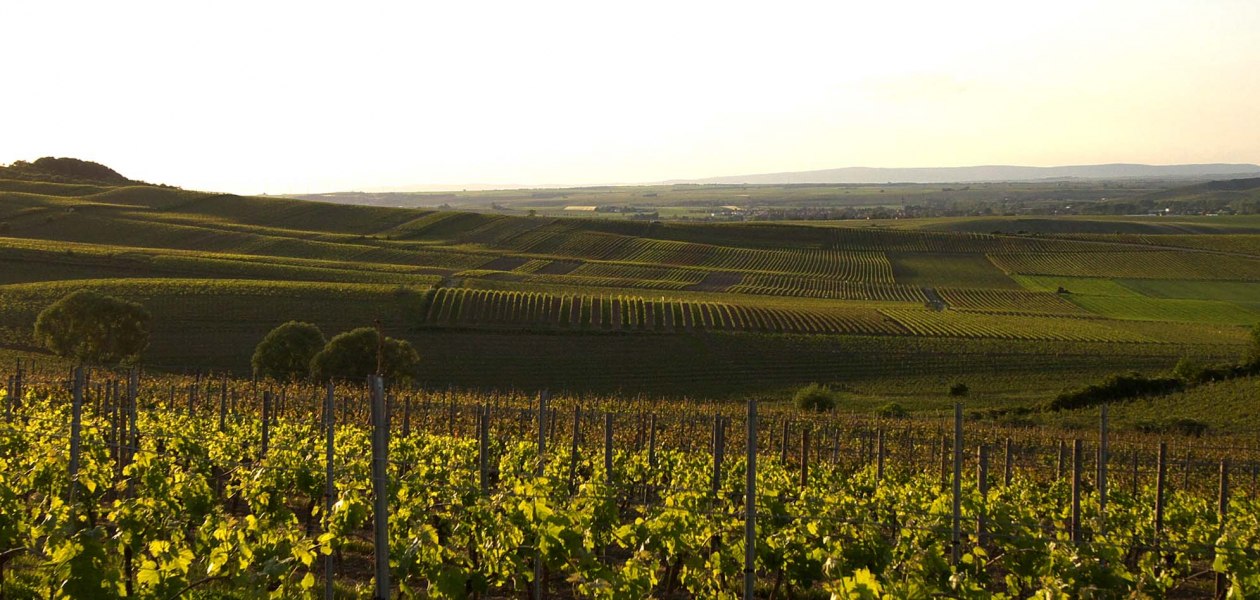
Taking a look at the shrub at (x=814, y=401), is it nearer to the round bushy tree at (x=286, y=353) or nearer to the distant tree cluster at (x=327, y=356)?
the distant tree cluster at (x=327, y=356)

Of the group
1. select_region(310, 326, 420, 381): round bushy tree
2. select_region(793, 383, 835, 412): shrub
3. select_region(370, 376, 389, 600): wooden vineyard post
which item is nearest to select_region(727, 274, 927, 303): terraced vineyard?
select_region(793, 383, 835, 412): shrub

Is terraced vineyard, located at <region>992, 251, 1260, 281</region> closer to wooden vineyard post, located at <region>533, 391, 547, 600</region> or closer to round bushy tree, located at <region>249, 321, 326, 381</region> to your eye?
round bushy tree, located at <region>249, 321, 326, 381</region>

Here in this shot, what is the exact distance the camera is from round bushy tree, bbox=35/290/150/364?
3822 cm

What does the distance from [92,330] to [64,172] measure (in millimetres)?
86879

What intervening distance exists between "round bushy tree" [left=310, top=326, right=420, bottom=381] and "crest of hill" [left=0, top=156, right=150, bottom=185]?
267 feet

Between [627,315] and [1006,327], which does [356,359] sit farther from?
[1006,327]

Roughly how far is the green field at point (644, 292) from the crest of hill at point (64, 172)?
36.9 feet

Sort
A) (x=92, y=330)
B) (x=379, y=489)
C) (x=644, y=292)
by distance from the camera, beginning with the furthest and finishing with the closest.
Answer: (x=644, y=292) → (x=92, y=330) → (x=379, y=489)

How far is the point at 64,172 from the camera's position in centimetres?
11156

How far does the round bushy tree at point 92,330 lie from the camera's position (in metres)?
38.2

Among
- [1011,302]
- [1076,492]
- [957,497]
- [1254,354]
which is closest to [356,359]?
[1076,492]

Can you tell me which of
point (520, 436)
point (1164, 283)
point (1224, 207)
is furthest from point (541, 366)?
point (1224, 207)

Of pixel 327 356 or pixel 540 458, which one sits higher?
pixel 540 458

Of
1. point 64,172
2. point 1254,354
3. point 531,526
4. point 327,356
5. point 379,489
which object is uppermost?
point 64,172
